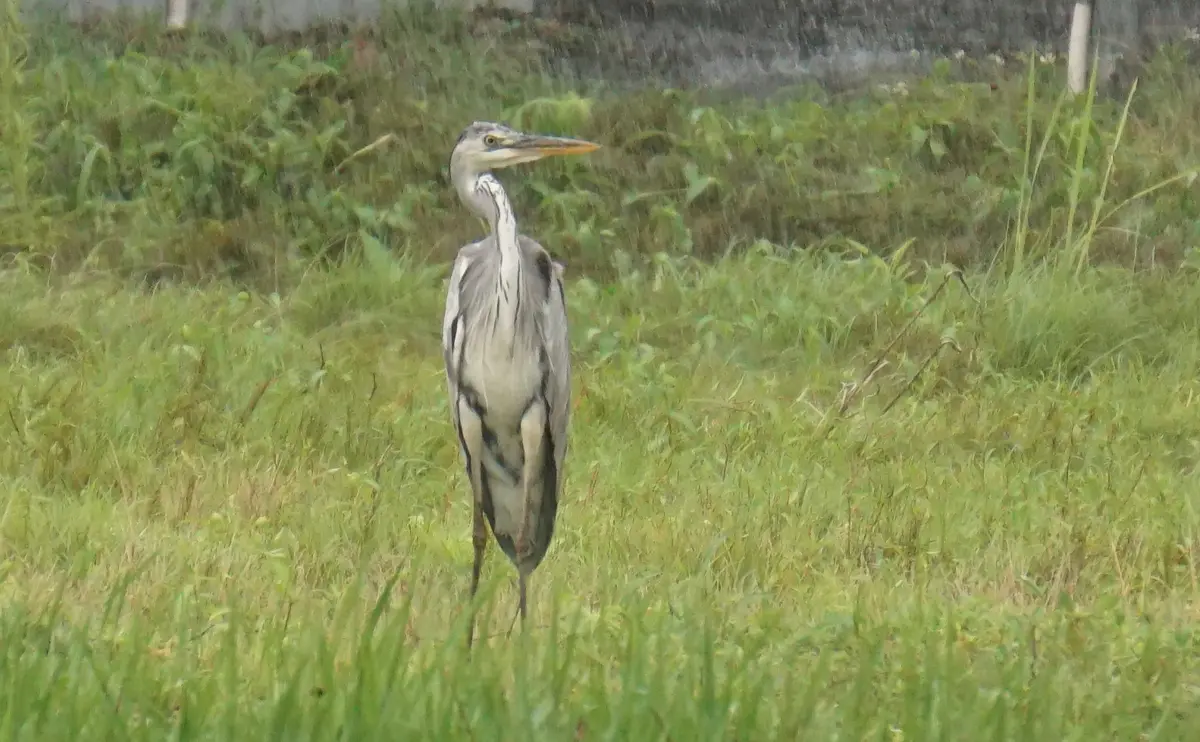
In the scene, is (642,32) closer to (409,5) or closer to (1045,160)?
(409,5)

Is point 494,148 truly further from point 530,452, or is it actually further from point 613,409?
point 613,409

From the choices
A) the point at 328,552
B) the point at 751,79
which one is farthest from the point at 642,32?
the point at 328,552

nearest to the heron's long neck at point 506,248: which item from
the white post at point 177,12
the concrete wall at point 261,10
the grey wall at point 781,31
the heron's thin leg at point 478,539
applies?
the heron's thin leg at point 478,539

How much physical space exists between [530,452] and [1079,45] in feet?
23.9

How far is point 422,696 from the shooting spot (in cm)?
311

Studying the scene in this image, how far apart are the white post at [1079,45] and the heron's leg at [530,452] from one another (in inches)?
279

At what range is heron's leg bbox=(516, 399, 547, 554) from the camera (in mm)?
4496

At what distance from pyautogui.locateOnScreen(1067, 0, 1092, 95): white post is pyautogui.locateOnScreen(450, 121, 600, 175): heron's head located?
6.80m

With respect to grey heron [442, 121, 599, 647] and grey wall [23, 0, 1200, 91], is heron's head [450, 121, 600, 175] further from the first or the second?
grey wall [23, 0, 1200, 91]

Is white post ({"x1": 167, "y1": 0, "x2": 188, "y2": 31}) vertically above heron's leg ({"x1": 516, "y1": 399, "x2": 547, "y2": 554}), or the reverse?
white post ({"x1": 167, "y1": 0, "x2": 188, "y2": 31})

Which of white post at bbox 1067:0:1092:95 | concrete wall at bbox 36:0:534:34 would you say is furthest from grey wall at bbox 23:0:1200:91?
white post at bbox 1067:0:1092:95

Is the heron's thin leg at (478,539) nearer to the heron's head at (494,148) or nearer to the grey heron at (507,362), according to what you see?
the grey heron at (507,362)

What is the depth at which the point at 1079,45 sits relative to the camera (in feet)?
34.7

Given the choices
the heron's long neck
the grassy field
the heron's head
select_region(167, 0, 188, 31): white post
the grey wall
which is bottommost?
the grassy field
